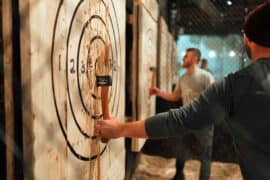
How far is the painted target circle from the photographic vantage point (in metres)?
0.93

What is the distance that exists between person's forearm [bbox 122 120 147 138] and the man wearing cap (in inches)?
3.6

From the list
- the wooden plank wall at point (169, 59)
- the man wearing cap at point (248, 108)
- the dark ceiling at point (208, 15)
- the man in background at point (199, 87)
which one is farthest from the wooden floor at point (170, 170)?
the man wearing cap at point (248, 108)

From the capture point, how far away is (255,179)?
2.97 feet

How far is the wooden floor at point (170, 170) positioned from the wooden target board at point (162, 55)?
82 cm

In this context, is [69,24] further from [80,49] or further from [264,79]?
[264,79]

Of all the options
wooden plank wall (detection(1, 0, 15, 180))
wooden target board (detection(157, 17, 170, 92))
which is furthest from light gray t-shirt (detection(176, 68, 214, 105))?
wooden plank wall (detection(1, 0, 15, 180))

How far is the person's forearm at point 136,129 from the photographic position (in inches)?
40.3

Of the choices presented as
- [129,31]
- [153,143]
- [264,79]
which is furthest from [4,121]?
[153,143]

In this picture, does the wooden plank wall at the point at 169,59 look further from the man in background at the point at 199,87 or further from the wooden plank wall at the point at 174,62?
the man in background at the point at 199,87

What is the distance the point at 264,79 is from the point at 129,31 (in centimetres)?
169

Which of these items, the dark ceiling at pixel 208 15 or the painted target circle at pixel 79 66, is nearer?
the painted target circle at pixel 79 66

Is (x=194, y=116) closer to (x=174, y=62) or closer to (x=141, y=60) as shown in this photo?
(x=141, y=60)

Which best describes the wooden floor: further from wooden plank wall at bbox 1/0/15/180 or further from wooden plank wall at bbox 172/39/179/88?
wooden plank wall at bbox 1/0/15/180

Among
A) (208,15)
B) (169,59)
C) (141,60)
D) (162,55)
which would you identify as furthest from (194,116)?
(169,59)
